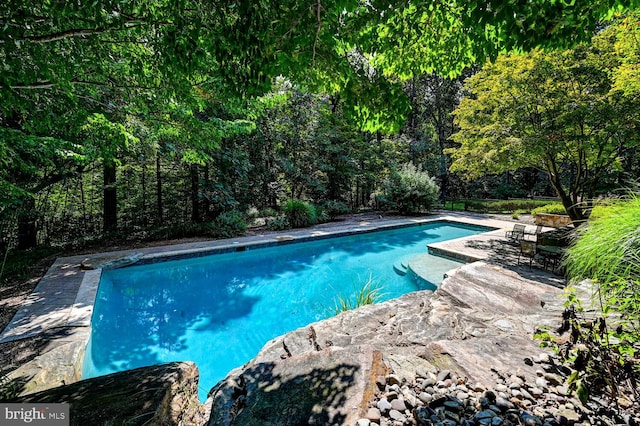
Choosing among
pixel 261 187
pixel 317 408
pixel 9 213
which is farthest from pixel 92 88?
pixel 261 187

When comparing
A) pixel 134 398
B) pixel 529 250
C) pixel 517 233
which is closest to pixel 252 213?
pixel 517 233

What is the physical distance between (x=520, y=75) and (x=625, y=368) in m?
6.95

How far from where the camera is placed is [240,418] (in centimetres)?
170

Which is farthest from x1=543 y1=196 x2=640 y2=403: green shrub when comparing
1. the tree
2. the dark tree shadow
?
the tree

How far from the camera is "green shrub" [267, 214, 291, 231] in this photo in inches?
Answer: 427

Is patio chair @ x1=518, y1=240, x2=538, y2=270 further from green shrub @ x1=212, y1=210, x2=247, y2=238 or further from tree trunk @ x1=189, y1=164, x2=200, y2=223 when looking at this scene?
tree trunk @ x1=189, y1=164, x2=200, y2=223

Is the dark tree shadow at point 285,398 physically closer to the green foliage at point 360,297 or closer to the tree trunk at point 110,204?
the green foliage at point 360,297

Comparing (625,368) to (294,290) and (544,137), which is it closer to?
(294,290)

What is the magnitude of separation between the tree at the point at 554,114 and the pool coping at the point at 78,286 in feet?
8.52

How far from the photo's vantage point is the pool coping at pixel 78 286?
3377 mm

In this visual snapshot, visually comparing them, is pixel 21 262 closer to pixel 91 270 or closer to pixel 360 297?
pixel 91 270

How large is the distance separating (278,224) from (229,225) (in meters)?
1.87

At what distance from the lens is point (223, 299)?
5863 mm

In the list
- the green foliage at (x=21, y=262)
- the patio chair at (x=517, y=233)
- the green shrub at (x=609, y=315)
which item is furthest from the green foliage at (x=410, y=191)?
the green foliage at (x=21, y=262)
